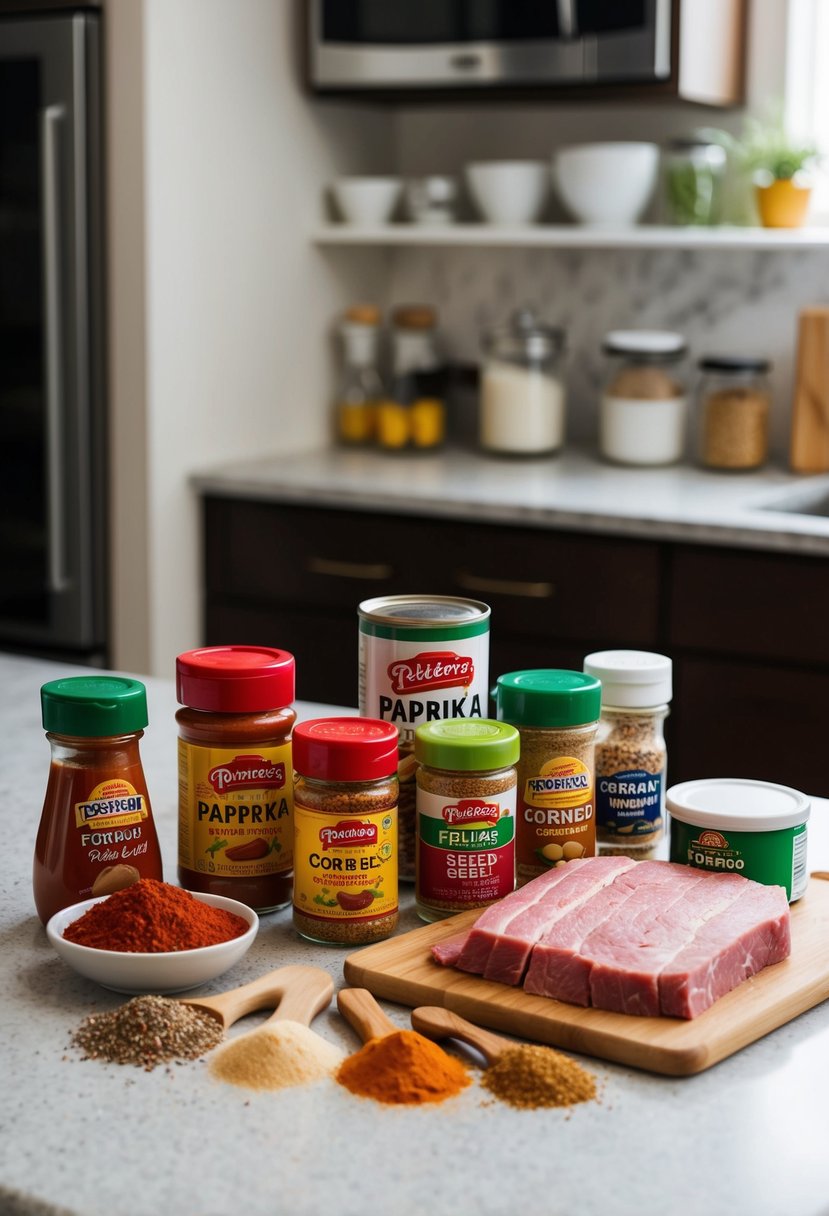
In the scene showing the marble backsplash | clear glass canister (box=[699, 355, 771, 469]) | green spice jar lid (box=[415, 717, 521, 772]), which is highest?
the marble backsplash

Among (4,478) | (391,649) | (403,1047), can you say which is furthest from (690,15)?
(403,1047)

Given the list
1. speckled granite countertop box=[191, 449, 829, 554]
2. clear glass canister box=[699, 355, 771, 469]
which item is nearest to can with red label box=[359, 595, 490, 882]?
speckled granite countertop box=[191, 449, 829, 554]

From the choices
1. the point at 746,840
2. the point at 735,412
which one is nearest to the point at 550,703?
the point at 746,840

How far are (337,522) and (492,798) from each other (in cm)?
192

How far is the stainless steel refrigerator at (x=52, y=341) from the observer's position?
297cm

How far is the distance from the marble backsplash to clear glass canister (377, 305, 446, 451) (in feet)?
0.56

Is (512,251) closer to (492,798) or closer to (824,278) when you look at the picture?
(824,278)

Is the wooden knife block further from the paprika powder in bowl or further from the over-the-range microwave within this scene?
the paprika powder in bowl

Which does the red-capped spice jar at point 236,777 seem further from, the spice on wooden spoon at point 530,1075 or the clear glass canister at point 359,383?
the clear glass canister at point 359,383

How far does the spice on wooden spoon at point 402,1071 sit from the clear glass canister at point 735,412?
7.71 feet

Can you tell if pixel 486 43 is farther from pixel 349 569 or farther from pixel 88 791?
pixel 88 791

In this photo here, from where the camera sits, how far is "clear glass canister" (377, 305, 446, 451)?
3486 mm

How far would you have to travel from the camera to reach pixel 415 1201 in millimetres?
823

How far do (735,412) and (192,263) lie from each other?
3.77 ft
